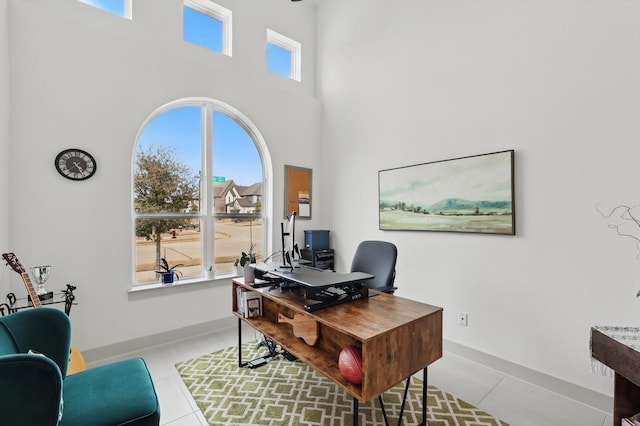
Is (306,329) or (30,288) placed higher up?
(30,288)

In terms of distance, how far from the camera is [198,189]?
3467 millimetres

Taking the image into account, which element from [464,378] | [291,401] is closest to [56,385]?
[291,401]

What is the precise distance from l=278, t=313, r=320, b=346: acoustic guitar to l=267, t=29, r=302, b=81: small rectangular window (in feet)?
11.3

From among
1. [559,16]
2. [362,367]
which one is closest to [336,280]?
[362,367]

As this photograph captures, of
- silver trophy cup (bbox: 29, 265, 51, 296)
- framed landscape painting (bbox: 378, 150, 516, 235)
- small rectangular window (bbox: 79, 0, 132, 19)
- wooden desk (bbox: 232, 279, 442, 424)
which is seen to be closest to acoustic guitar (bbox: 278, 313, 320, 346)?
wooden desk (bbox: 232, 279, 442, 424)

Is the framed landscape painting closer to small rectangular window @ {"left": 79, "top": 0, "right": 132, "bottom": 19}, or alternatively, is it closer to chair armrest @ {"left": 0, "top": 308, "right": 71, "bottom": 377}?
chair armrest @ {"left": 0, "top": 308, "right": 71, "bottom": 377}

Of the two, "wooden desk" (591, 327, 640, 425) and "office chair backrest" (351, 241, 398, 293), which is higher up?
"office chair backrest" (351, 241, 398, 293)

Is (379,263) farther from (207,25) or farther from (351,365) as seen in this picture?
(207,25)

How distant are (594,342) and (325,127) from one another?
3.68 metres

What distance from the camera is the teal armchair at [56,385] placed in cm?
101

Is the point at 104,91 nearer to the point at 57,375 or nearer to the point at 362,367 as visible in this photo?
the point at 57,375

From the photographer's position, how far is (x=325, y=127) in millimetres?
4367

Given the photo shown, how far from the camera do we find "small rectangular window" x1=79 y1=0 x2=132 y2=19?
2.85 meters

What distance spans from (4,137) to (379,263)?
10.4ft
